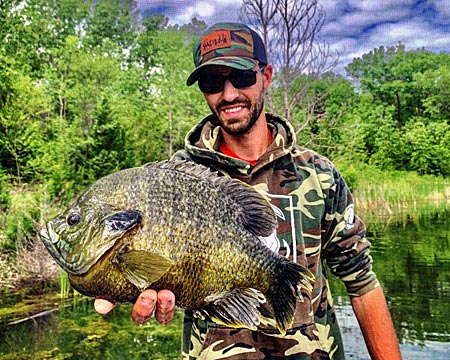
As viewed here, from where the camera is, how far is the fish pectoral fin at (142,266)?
1.74 meters

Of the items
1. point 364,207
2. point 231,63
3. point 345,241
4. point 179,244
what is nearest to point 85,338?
point 345,241

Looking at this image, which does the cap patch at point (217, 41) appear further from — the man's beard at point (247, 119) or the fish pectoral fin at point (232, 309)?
the fish pectoral fin at point (232, 309)

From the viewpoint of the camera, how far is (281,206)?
2385mm

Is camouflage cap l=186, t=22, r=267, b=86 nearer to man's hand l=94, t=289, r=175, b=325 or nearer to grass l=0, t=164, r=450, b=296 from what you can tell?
man's hand l=94, t=289, r=175, b=325

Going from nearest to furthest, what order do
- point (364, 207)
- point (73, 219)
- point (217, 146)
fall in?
1. point (73, 219)
2. point (217, 146)
3. point (364, 207)

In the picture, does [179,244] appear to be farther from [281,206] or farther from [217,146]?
[217,146]

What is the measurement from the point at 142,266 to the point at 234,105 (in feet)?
3.28

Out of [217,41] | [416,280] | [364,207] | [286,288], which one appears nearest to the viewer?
[286,288]

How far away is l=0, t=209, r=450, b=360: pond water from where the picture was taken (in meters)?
7.94

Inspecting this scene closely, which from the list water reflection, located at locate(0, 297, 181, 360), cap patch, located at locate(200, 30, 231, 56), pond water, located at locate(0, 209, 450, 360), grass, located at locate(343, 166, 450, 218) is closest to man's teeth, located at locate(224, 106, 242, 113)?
cap patch, located at locate(200, 30, 231, 56)

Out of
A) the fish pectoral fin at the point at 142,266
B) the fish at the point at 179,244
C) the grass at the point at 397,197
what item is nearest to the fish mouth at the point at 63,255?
the fish at the point at 179,244

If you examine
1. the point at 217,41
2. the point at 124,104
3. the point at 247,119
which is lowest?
the point at 247,119

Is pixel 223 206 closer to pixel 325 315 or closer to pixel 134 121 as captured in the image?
pixel 325 315

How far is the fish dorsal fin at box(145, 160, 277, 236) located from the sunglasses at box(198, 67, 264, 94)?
575 millimetres
